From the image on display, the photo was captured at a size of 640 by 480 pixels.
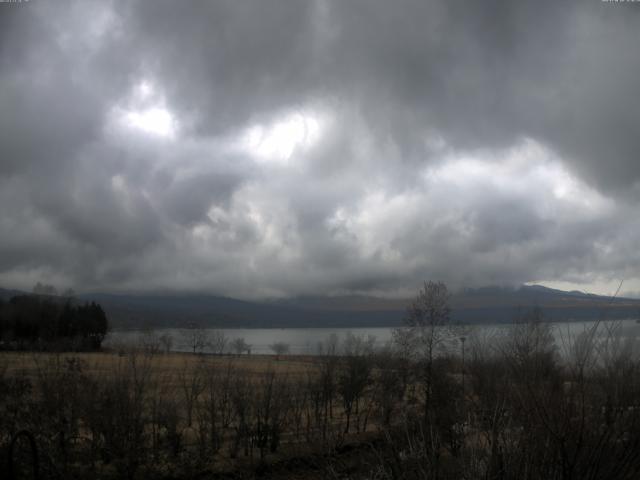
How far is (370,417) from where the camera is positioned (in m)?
36.5

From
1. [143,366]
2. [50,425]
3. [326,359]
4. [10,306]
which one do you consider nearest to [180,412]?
[143,366]

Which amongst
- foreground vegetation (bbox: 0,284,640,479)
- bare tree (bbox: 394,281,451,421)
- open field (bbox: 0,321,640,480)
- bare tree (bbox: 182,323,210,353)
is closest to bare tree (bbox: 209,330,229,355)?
bare tree (bbox: 182,323,210,353)

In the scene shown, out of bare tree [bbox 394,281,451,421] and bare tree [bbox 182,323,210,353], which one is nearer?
bare tree [bbox 394,281,451,421]

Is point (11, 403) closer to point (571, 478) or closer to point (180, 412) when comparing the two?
point (180, 412)

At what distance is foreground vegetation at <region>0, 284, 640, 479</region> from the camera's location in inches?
280

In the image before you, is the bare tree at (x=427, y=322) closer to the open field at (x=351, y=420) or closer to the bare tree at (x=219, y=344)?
the open field at (x=351, y=420)

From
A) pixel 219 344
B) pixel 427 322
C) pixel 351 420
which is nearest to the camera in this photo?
pixel 351 420

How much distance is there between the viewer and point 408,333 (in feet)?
133

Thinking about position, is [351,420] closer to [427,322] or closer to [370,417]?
[370,417]

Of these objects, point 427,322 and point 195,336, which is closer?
point 427,322

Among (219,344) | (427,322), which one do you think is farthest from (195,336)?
(427,322)

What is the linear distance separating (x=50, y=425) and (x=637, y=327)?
58.7 feet

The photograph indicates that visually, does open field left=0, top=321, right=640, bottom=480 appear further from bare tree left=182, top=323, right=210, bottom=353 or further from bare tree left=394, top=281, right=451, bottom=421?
bare tree left=182, top=323, right=210, bottom=353

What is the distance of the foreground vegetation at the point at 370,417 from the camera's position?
7121 millimetres
